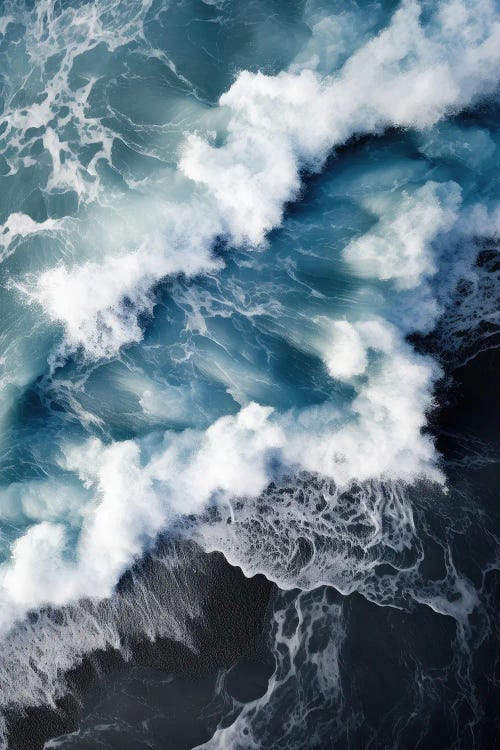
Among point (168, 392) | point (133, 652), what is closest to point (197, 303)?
point (168, 392)

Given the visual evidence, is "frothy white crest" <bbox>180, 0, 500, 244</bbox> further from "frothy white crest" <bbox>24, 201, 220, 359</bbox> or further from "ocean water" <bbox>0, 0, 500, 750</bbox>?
"frothy white crest" <bbox>24, 201, 220, 359</bbox>

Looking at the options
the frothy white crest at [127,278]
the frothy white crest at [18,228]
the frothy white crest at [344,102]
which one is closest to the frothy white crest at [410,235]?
the frothy white crest at [344,102]

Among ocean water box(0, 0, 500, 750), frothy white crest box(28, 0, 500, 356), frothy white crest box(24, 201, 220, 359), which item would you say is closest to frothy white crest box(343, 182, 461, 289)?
ocean water box(0, 0, 500, 750)

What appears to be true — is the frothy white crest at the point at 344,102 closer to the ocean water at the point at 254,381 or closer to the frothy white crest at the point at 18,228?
the ocean water at the point at 254,381

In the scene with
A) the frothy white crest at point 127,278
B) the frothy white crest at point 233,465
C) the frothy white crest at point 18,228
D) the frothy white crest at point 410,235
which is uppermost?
the frothy white crest at point 18,228

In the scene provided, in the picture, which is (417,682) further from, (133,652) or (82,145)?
(82,145)

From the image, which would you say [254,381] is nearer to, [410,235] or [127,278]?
[127,278]

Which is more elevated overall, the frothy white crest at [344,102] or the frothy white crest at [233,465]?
the frothy white crest at [344,102]

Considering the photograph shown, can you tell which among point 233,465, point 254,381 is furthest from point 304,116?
point 233,465
